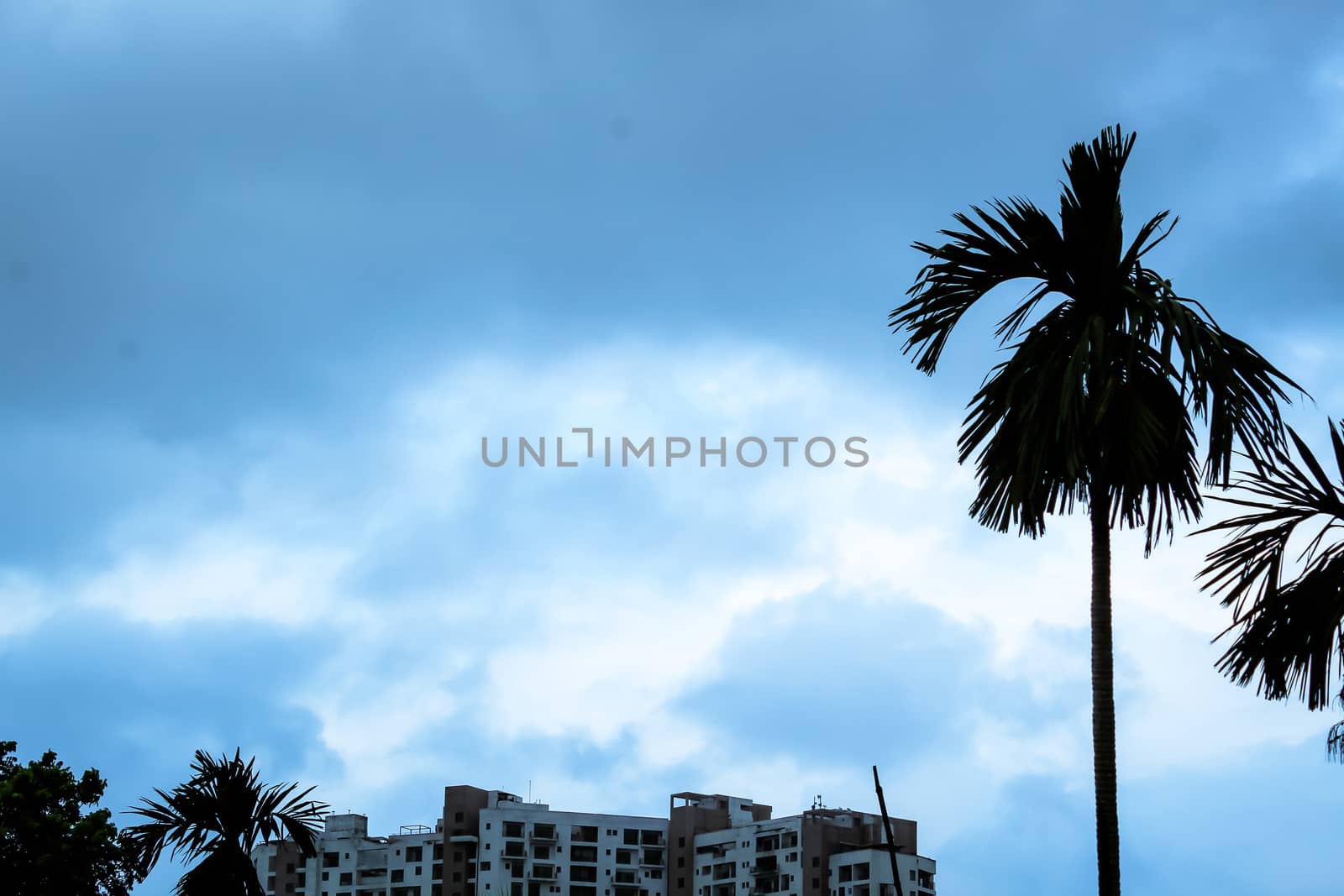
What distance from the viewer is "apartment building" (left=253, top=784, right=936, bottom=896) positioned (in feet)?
478

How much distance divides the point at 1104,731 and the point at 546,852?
471 feet

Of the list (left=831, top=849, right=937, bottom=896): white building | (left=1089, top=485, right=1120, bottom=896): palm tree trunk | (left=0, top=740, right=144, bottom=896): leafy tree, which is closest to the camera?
(left=1089, top=485, right=1120, bottom=896): palm tree trunk

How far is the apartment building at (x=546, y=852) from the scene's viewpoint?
145750 millimetres

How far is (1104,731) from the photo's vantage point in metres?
15.9

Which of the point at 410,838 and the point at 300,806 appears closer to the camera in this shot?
the point at 300,806

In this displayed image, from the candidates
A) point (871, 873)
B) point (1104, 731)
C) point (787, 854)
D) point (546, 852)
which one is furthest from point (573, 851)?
point (1104, 731)

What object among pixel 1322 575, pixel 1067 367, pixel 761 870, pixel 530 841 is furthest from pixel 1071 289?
pixel 530 841

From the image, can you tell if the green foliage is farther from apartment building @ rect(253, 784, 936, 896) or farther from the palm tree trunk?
apartment building @ rect(253, 784, 936, 896)

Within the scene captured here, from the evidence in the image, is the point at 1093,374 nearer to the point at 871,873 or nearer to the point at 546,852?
the point at 871,873

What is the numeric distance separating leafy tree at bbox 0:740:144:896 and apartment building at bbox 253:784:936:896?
341ft

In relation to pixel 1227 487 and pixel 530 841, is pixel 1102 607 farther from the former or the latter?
pixel 530 841

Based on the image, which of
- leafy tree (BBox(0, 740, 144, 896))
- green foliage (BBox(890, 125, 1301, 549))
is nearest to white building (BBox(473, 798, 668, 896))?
leafy tree (BBox(0, 740, 144, 896))

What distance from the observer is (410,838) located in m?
153

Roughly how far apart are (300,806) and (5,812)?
61.4 ft
